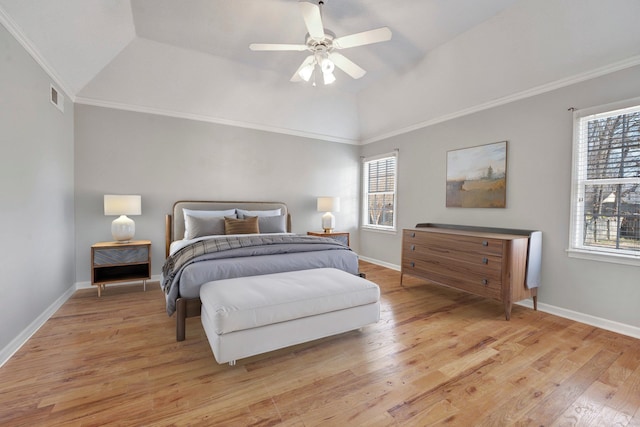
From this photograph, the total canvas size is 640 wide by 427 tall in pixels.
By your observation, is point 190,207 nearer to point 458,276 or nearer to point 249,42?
point 249,42

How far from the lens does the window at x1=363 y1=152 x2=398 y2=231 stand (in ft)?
16.8

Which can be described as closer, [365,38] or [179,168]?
[365,38]

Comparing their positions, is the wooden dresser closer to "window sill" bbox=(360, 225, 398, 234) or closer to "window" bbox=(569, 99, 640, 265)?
"window" bbox=(569, 99, 640, 265)

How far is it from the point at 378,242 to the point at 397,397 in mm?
3755

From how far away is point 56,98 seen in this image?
298cm

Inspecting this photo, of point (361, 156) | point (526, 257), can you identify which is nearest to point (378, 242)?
point (361, 156)

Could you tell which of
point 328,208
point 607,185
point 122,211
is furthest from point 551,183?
point 122,211

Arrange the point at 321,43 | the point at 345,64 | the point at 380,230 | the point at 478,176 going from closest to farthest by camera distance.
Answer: the point at 321,43, the point at 345,64, the point at 478,176, the point at 380,230

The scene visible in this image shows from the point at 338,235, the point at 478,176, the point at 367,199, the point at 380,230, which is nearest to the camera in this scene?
the point at 478,176

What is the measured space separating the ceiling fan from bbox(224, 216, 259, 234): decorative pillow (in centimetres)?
196

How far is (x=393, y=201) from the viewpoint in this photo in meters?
5.09

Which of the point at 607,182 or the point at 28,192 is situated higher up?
the point at 607,182

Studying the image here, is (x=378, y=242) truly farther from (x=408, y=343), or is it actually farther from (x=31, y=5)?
(x=31, y=5)

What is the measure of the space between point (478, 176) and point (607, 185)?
4.01ft
